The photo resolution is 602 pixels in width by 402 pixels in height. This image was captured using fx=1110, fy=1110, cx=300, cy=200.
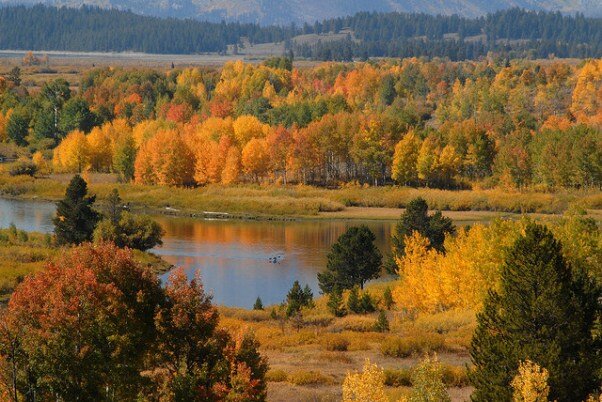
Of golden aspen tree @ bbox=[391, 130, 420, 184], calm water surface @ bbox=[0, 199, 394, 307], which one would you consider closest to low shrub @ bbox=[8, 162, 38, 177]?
calm water surface @ bbox=[0, 199, 394, 307]

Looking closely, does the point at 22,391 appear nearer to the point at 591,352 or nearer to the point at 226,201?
the point at 591,352

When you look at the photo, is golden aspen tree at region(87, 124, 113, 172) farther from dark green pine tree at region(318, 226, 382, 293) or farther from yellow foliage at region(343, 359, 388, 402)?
yellow foliage at region(343, 359, 388, 402)

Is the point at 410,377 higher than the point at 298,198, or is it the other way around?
the point at 410,377

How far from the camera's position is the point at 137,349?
76.9 ft

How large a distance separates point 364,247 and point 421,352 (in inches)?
709

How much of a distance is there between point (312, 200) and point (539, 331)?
220 ft

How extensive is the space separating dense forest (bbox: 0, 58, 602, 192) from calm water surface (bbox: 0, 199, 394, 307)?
15730 mm

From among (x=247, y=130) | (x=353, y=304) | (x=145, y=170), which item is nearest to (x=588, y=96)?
(x=247, y=130)

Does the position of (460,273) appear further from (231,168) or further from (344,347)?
(231,168)

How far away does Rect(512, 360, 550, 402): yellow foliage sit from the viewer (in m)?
20.5

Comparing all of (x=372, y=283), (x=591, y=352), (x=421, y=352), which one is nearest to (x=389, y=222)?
(x=372, y=283)

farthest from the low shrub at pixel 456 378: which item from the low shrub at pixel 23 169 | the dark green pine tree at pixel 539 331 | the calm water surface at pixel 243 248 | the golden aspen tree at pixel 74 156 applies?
the golden aspen tree at pixel 74 156

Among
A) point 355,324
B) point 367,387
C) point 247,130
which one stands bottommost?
point 355,324

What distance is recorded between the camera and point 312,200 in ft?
298
